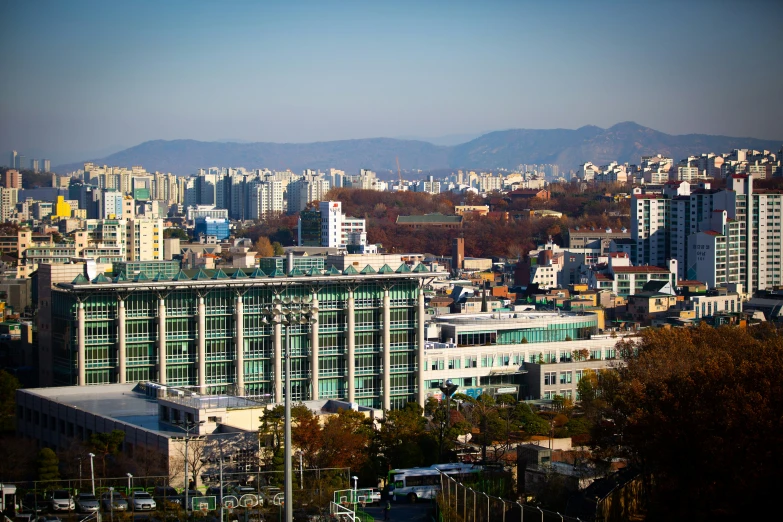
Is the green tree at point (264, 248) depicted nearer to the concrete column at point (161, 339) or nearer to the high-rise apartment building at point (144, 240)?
the high-rise apartment building at point (144, 240)

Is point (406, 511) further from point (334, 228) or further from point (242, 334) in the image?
point (334, 228)

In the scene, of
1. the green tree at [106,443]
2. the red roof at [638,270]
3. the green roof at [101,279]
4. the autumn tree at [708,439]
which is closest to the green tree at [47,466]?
the green tree at [106,443]

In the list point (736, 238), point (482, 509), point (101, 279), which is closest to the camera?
point (482, 509)

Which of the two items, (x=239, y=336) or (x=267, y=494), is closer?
(x=267, y=494)

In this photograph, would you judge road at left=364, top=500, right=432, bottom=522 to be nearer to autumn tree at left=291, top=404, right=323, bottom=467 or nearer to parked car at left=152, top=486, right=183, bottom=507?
autumn tree at left=291, top=404, right=323, bottom=467

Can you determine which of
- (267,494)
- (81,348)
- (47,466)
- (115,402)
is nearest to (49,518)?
(47,466)

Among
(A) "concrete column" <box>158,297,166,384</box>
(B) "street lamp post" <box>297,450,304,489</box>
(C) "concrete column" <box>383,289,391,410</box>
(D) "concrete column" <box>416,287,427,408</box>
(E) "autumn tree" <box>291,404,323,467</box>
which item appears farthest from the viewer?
(D) "concrete column" <box>416,287,427,408</box>

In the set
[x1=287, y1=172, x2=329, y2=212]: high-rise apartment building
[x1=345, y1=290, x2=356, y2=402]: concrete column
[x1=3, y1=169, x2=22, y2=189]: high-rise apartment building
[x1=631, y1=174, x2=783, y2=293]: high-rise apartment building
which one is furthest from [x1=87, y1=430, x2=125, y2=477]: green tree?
[x1=287, y1=172, x2=329, y2=212]: high-rise apartment building
